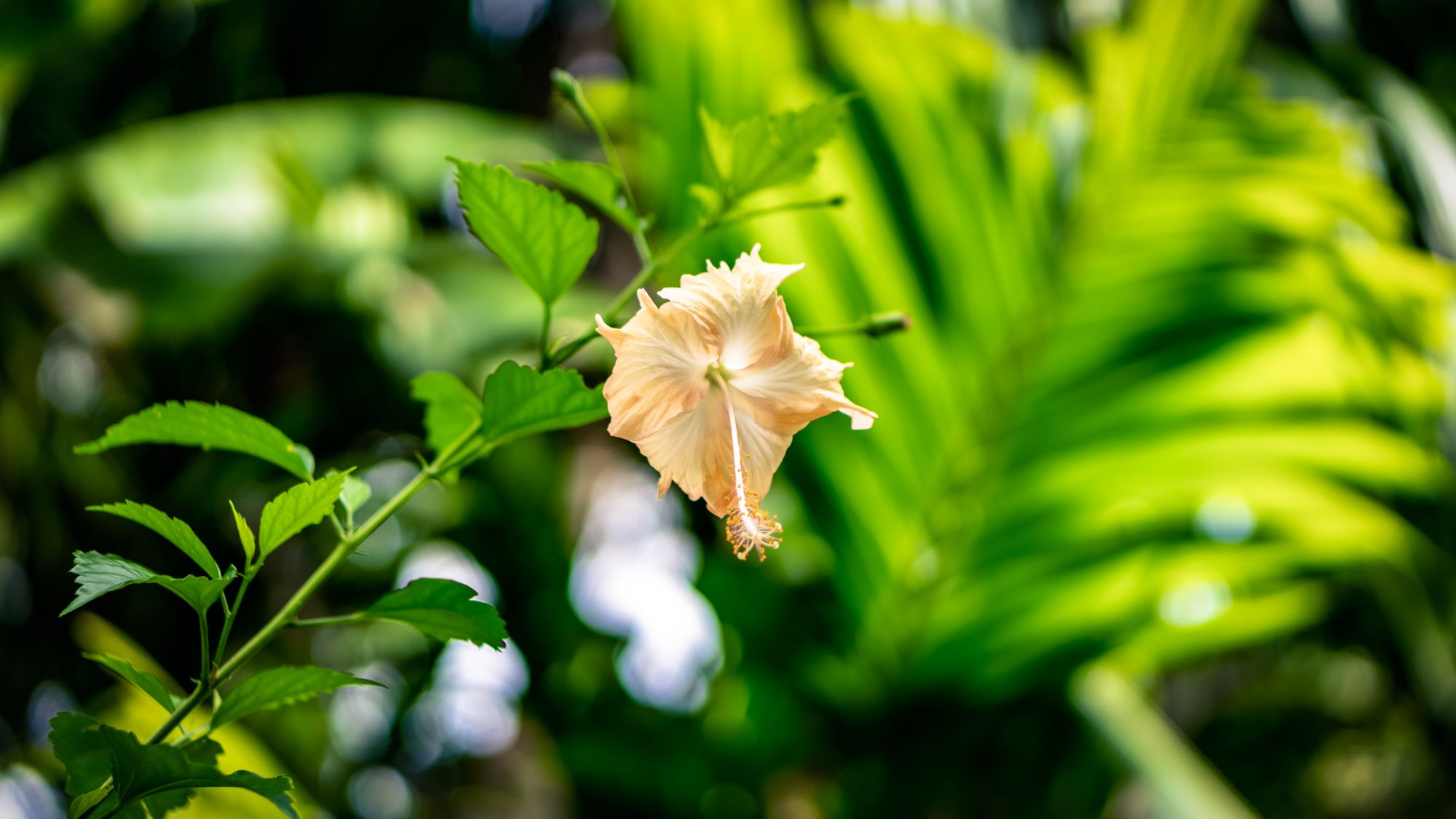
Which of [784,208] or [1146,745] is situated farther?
[1146,745]

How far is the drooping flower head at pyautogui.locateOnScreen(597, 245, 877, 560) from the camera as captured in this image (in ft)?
0.63

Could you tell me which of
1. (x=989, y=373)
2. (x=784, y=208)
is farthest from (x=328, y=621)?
(x=989, y=373)

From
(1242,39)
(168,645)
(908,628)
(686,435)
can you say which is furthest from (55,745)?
(168,645)

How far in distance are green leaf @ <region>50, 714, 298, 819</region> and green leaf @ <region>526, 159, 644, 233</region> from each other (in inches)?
4.9

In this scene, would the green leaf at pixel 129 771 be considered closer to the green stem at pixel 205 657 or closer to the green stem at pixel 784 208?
the green stem at pixel 205 657

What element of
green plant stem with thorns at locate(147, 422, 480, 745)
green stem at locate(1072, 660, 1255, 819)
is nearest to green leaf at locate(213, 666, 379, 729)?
green plant stem with thorns at locate(147, 422, 480, 745)

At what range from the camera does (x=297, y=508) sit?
167 mm

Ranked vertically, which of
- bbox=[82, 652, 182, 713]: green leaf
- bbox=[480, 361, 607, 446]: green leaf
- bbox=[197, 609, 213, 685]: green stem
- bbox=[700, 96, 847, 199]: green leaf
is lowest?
bbox=[82, 652, 182, 713]: green leaf

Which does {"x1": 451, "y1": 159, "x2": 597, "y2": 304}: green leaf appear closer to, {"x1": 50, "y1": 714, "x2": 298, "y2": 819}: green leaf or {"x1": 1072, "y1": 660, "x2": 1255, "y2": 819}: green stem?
{"x1": 50, "y1": 714, "x2": 298, "y2": 819}: green leaf

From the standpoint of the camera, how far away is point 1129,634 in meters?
0.66

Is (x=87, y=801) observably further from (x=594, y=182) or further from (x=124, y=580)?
(x=594, y=182)

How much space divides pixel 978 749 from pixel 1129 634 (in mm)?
139

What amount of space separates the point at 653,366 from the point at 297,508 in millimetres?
68

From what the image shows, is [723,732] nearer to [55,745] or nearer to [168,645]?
[55,745]
